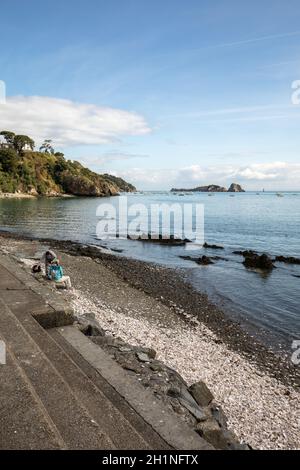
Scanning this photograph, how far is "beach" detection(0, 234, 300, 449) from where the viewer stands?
8219 millimetres

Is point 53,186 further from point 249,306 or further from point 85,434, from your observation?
point 85,434

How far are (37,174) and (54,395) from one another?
14610 centimetres

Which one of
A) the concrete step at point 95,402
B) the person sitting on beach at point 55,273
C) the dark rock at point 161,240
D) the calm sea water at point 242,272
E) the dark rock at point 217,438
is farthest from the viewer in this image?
the dark rock at point 161,240

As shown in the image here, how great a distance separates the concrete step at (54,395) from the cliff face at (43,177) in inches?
4768

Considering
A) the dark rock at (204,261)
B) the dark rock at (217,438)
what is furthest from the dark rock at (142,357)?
the dark rock at (204,261)

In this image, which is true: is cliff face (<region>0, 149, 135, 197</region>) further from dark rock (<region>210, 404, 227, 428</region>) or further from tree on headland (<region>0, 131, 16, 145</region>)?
dark rock (<region>210, 404, 227, 428</region>)

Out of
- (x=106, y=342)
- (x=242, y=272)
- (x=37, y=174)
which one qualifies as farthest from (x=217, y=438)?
(x=37, y=174)

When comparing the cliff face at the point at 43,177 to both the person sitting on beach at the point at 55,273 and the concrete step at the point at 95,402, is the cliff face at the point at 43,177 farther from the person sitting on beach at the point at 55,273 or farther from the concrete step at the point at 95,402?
the concrete step at the point at 95,402

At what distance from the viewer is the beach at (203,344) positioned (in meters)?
8.22

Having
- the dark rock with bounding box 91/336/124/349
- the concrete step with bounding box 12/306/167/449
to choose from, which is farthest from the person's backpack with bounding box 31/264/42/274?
the concrete step with bounding box 12/306/167/449

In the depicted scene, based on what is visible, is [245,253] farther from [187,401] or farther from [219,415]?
[187,401]

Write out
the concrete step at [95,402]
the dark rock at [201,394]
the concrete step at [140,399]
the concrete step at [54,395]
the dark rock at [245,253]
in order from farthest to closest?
the dark rock at [245,253] → the dark rock at [201,394] → the concrete step at [140,399] → the concrete step at [95,402] → the concrete step at [54,395]

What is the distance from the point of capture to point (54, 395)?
518 centimetres
